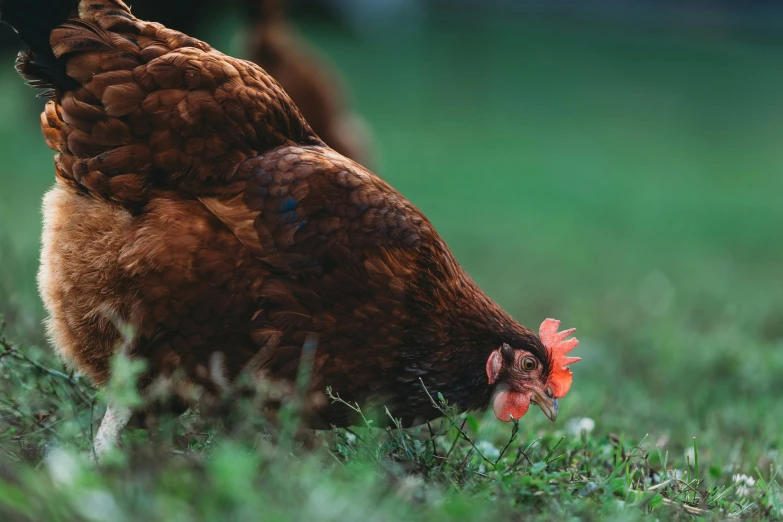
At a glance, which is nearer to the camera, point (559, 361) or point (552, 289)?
point (559, 361)

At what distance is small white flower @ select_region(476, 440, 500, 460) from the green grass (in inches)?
0.8

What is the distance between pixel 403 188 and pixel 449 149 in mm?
2842

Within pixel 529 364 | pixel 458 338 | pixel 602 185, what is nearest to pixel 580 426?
pixel 529 364

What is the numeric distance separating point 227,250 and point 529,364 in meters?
1.03

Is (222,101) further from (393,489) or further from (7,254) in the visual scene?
(7,254)

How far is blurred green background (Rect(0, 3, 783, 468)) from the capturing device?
14.2 feet

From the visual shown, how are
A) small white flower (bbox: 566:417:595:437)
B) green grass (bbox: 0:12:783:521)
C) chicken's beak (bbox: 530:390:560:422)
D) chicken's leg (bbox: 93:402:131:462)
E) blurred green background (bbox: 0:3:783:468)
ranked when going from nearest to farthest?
green grass (bbox: 0:12:783:521)
chicken's leg (bbox: 93:402:131:462)
chicken's beak (bbox: 530:390:560:422)
small white flower (bbox: 566:417:595:437)
blurred green background (bbox: 0:3:783:468)

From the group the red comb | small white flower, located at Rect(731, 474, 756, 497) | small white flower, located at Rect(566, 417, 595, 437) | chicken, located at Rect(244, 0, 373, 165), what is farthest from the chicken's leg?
chicken, located at Rect(244, 0, 373, 165)

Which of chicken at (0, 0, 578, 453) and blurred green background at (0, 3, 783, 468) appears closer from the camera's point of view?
chicken at (0, 0, 578, 453)

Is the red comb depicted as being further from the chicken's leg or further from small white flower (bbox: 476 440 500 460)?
the chicken's leg

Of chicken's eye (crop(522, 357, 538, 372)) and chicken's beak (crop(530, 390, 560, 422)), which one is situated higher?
chicken's eye (crop(522, 357, 538, 372))

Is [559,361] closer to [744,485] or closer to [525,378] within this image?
[525,378]

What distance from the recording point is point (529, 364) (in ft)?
8.75

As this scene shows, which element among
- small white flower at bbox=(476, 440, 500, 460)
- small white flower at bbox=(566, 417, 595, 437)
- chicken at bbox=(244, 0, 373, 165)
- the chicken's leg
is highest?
chicken at bbox=(244, 0, 373, 165)
